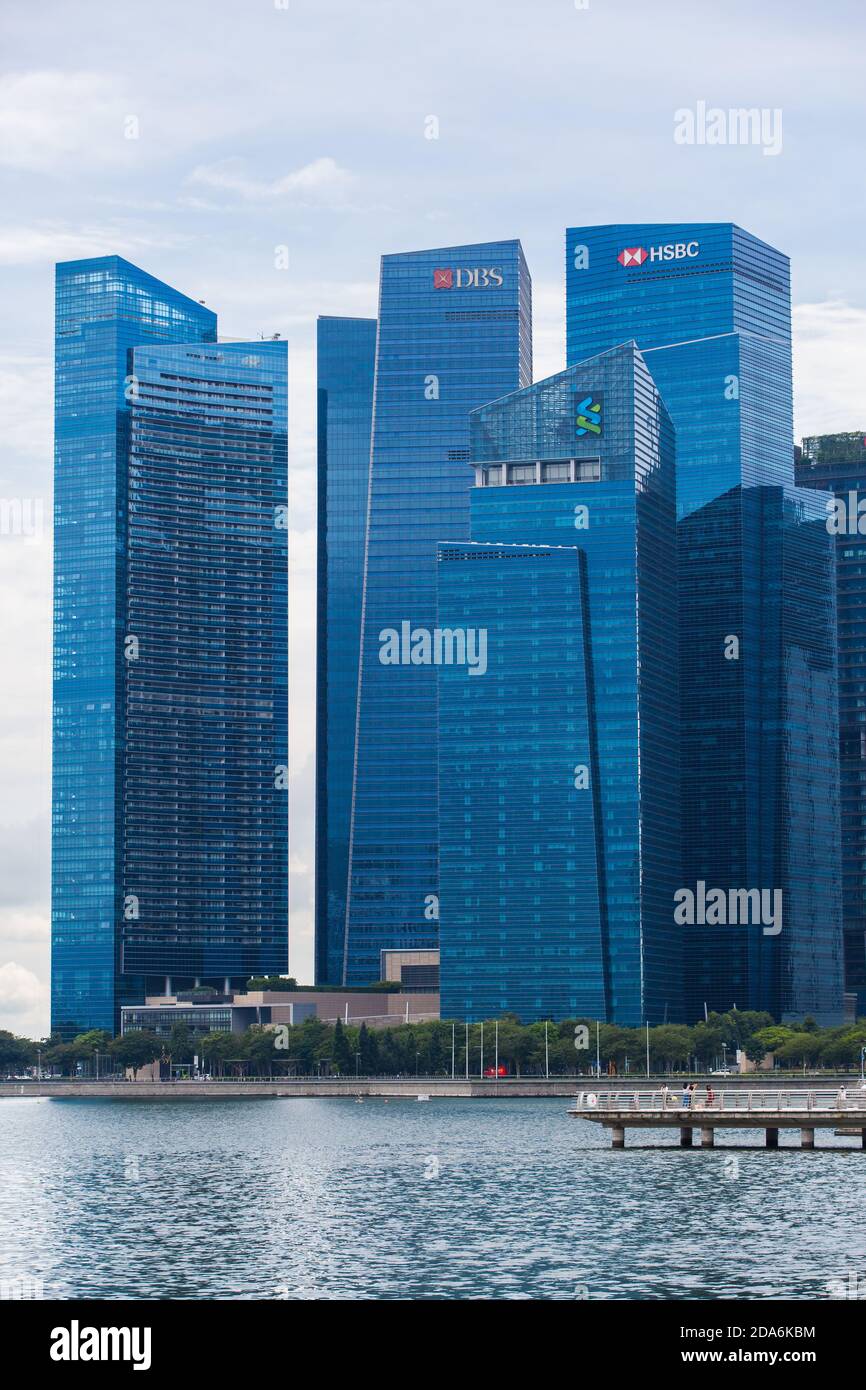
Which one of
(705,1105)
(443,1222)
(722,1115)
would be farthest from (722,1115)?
(443,1222)

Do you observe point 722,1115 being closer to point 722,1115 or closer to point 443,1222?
point 722,1115

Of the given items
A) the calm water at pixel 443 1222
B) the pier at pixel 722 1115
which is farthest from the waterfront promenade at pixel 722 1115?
the calm water at pixel 443 1222

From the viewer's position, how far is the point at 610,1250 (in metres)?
88.0

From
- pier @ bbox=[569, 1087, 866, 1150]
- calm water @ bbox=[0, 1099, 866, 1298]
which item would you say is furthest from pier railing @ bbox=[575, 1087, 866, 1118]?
calm water @ bbox=[0, 1099, 866, 1298]

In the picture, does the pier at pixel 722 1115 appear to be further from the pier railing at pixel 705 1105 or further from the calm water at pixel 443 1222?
the calm water at pixel 443 1222

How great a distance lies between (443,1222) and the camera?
10112 cm

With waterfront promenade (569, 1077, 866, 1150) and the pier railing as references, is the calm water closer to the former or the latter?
waterfront promenade (569, 1077, 866, 1150)

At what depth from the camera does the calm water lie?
79125mm

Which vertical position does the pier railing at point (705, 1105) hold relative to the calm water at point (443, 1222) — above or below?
above

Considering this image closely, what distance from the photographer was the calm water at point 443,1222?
260ft

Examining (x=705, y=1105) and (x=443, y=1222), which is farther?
(x=705, y=1105)
